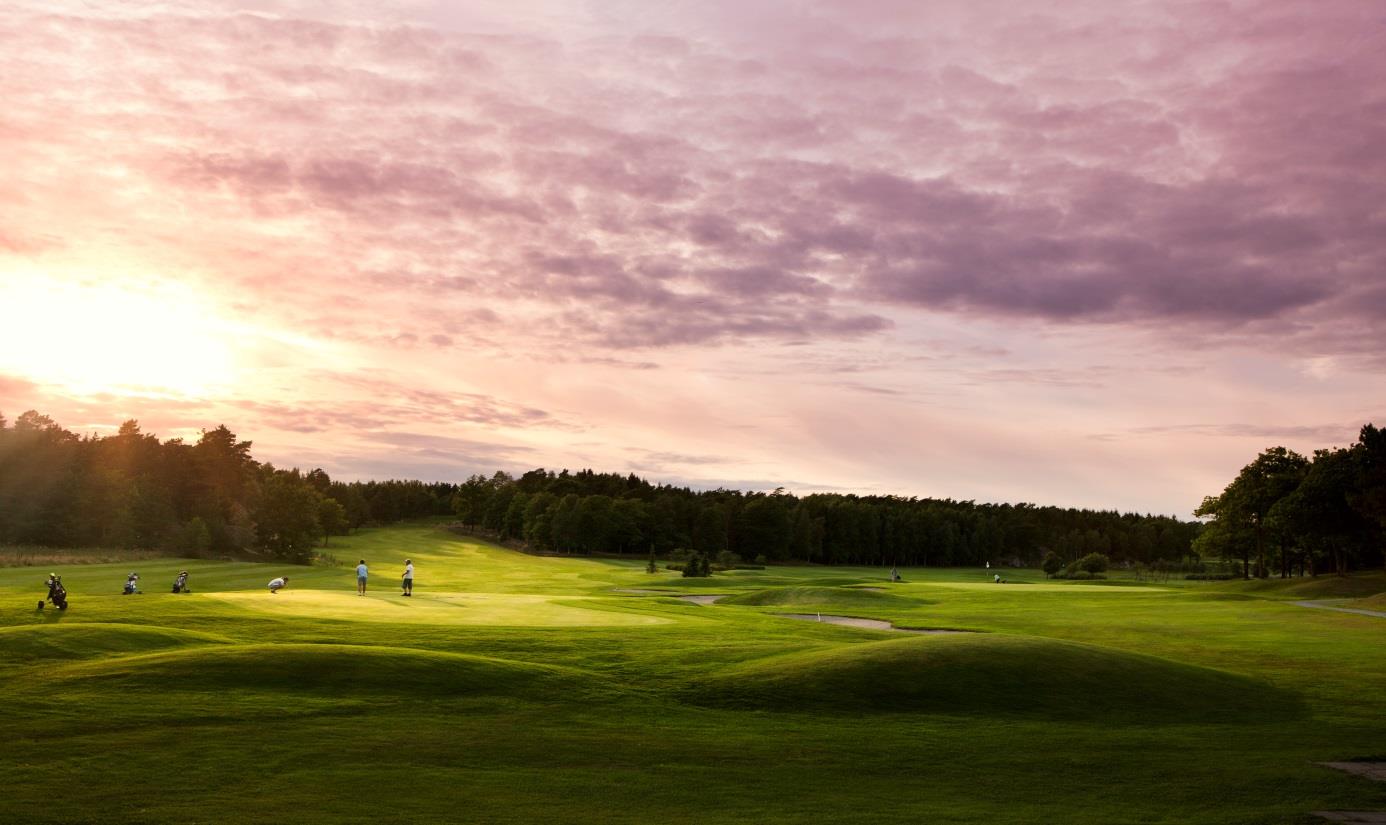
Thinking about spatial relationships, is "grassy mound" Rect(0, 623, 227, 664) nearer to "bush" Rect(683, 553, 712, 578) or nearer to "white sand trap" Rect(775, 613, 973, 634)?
"white sand trap" Rect(775, 613, 973, 634)

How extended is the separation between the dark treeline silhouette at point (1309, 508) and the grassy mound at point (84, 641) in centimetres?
10325

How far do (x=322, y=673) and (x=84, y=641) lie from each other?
9.29m

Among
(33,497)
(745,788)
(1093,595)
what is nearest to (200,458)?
(33,497)

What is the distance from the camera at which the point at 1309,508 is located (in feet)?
359

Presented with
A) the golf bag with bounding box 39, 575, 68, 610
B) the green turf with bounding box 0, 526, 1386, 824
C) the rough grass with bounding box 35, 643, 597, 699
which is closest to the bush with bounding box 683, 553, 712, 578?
the green turf with bounding box 0, 526, 1386, 824

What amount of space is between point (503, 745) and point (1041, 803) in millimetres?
11529

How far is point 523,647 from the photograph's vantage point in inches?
1399

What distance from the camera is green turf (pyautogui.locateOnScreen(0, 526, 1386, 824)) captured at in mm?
18109

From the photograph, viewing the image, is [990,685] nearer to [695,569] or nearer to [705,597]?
[705,597]

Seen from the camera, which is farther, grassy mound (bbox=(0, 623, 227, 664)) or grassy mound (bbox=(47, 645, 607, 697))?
grassy mound (bbox=(0, 623, 227, 664))

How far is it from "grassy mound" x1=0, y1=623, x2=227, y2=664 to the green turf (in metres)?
0.13

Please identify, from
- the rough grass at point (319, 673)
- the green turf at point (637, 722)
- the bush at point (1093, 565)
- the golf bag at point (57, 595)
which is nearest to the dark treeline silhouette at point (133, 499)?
the green turf at point (637, 722)

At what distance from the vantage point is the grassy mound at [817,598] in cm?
7000

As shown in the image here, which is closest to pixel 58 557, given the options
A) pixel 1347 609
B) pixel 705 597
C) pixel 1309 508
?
pixel 705 597
